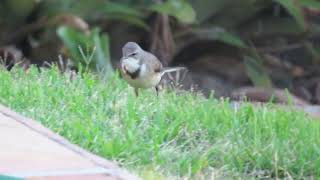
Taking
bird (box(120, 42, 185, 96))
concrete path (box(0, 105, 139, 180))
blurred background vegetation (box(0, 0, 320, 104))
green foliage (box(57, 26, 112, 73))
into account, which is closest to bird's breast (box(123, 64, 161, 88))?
bird (box(120, 42, 185, 96))

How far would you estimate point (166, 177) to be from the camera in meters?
4.78

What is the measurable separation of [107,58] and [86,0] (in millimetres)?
1100

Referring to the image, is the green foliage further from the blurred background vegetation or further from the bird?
the bird

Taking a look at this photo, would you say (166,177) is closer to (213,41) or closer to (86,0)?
(86,0)

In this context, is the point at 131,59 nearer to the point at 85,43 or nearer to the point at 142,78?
the point at 142,78

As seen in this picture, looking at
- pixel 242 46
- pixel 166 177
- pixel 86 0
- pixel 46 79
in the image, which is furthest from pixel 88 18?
pixel 166 177

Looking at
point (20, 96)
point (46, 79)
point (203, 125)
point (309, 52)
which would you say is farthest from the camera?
point (309, 52)

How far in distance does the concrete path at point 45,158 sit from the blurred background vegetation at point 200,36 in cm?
391

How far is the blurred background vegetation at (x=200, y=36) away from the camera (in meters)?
9.80

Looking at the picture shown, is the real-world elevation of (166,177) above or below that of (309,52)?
below

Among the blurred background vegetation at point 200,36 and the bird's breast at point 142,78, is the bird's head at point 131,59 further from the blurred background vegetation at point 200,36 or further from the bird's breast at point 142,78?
the blurred background vegetation at point 200,36

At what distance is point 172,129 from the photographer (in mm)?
5391

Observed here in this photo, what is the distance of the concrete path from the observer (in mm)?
4523

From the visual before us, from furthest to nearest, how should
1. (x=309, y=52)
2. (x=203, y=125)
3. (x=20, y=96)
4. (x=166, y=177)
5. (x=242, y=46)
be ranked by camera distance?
(x=309, y=52) → (x=242, y=46) → (x=20, y=96) → (x=203, y=125) → (x=166, y=177)
